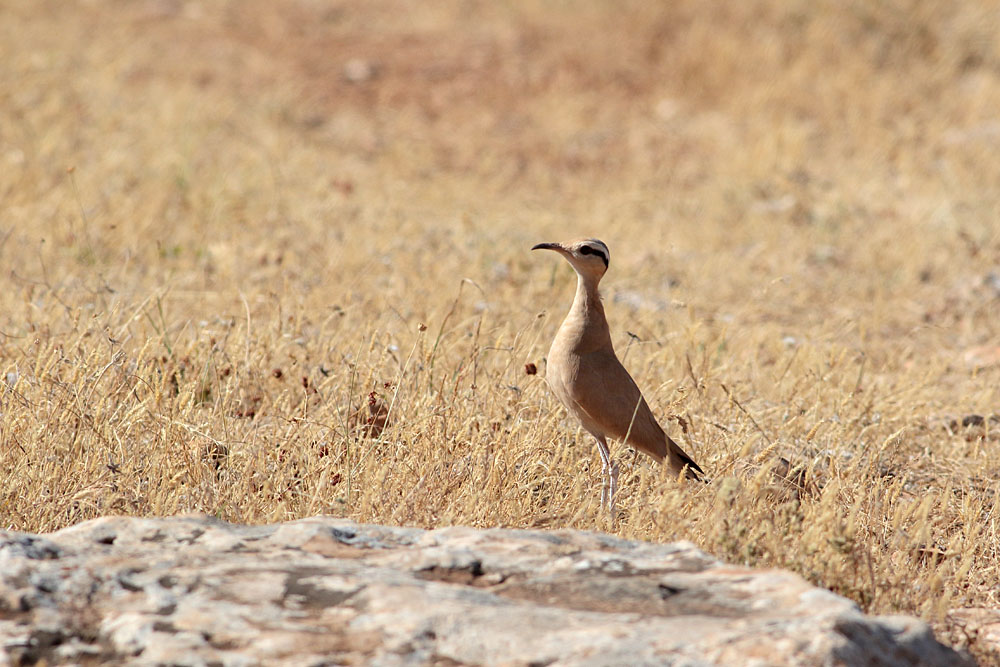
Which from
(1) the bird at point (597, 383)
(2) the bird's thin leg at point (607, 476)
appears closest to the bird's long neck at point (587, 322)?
(1) the bird at point (597, 383)

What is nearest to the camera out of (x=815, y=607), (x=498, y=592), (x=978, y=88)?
(x=815, y=607)

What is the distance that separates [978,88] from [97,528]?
1123cm

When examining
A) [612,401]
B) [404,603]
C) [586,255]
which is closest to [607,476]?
[612,401]

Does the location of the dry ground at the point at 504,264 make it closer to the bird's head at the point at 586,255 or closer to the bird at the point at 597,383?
the bird at the point at 597,383

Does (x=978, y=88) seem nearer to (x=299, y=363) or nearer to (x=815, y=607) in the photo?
(x=299, y=363)

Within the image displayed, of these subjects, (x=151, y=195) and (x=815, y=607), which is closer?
(x=815, y=607)

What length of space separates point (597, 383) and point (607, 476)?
0.36m

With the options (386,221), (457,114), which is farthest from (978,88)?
(386,221)

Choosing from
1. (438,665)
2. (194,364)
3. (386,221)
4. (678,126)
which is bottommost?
(438,665)

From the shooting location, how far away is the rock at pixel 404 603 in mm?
1991

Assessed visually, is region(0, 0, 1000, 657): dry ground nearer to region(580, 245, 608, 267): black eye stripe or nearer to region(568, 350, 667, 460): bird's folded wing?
region(568, 350, 667, 460): bird's folded wing

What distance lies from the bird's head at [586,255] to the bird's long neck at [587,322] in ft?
0.09

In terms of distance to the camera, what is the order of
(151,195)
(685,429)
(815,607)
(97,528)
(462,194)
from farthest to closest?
(462,194)
(151,195)
(685,429)
(97,528)
(815,607)

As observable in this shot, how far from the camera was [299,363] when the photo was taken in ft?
15.3
